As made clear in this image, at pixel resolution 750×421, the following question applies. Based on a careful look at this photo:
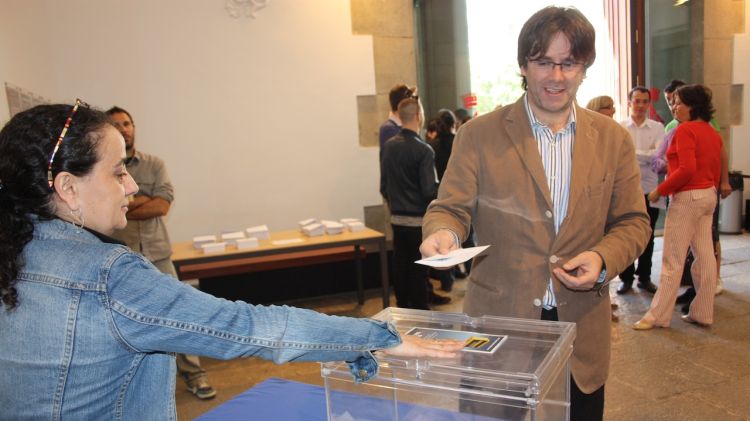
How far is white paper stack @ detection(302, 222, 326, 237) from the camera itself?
4441 millimetres

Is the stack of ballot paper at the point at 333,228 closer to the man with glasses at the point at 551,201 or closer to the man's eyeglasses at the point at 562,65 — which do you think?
the man with glasses at the point at 551,201

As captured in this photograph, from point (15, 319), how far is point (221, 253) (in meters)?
2.99

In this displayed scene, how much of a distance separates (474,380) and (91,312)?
0.72 m

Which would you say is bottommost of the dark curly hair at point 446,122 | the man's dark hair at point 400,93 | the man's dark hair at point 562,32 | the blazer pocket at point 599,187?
the blazer pocket at point 599,187

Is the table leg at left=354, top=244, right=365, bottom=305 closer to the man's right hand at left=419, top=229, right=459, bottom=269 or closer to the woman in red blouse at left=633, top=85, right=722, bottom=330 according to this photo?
the woman in red blouse at left=633, top=85, right=722, bottom=330

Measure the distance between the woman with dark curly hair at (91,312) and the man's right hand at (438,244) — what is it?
Result: 0.31 m

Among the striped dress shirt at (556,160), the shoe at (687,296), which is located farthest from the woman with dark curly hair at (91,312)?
the shoe at (687,296)

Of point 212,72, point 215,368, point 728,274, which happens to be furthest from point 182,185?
point 728,274

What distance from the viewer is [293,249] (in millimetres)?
4117

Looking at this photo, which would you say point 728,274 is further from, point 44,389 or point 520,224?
→ point 44,389

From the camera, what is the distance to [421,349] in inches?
45.5

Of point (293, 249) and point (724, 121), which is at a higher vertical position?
point (724, 121)

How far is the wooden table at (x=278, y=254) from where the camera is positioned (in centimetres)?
395

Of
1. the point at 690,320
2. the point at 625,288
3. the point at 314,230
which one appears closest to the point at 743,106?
the point at 625,288
